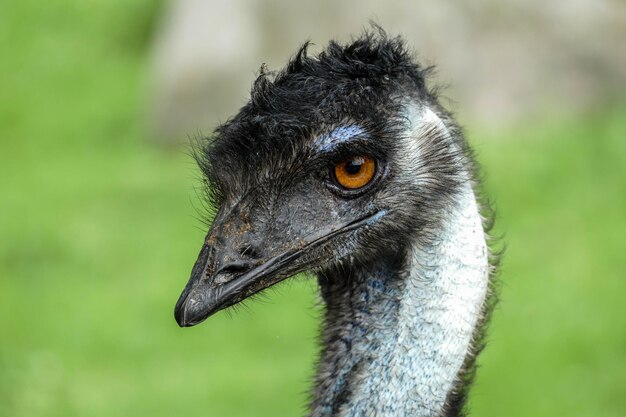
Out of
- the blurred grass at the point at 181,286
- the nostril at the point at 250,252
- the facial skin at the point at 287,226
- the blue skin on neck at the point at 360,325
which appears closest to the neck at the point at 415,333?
the blue skin on neck at the point at 360,325

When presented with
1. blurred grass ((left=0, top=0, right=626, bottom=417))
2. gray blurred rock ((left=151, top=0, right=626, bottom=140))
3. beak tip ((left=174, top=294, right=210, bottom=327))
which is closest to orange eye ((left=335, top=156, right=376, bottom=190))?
beak tip ((left=174, top=294, right=210, bottom=327))

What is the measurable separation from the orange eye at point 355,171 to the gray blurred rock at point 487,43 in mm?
5172

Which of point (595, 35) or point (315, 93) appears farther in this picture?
point (595, 35)

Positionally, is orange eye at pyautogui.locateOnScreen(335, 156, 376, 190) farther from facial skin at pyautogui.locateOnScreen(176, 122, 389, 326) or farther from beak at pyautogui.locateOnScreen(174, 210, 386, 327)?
beak at pyautogui.locateOnScreen(174, 210, 386, 327)

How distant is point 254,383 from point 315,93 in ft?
11.8

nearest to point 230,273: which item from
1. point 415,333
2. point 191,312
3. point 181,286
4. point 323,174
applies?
point 191,312

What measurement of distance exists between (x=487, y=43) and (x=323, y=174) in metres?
5.77

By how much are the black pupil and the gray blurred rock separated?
520 centimetres

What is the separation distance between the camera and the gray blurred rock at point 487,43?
8555 millimetres

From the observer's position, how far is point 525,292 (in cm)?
704

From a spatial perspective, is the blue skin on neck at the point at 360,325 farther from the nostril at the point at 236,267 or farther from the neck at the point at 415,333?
the nostril at the point at 236,267

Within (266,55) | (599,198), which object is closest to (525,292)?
(599,198)

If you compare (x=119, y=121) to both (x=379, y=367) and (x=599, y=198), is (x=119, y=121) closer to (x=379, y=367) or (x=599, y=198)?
(x=599, y=198)

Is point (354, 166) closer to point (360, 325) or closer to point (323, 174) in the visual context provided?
point (323, 174)
